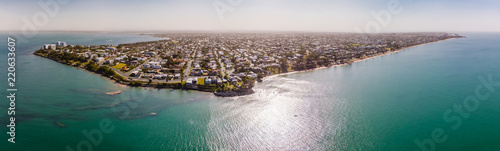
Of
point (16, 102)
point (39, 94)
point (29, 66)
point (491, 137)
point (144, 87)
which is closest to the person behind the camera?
point (491, 137)

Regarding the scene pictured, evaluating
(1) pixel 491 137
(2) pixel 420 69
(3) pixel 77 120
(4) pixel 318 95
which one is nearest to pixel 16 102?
(3) pixel 77 120

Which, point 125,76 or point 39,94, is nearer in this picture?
point 39,94

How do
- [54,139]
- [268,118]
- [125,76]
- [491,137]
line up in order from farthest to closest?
[125,76] → [268,118] → [491,137] → [54,139]

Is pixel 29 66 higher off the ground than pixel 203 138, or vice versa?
pixel 29 66

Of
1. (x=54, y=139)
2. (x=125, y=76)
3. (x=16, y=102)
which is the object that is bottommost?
(x=54, y=139)

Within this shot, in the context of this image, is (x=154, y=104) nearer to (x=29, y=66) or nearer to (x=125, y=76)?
(x=125, y=76)

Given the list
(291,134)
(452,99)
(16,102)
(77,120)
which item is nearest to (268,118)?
(291,134)
